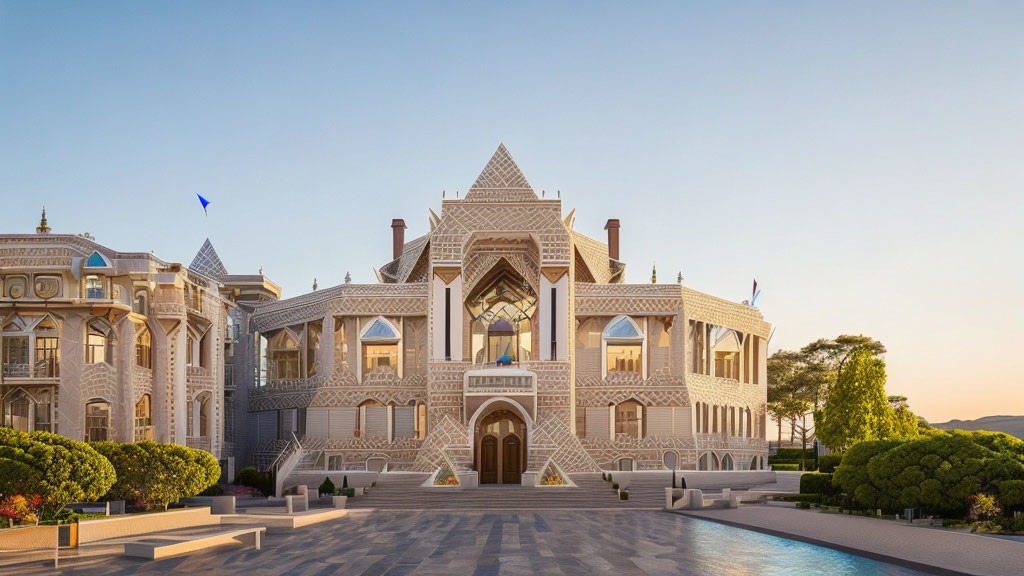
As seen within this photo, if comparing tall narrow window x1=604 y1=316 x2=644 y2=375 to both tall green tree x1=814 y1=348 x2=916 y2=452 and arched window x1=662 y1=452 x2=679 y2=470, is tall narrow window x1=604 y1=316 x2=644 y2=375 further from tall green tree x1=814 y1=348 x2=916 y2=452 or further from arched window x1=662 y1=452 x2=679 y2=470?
tall green tree x1=814 y1=348 x2=916 y2=452

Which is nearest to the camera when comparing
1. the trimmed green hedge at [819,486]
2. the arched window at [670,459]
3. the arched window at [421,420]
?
the trimmed green hedge at [819,486]

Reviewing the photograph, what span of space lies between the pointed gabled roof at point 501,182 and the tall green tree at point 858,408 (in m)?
19.9

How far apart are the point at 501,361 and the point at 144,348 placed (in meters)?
19.0

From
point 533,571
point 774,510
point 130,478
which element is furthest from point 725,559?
point 130,478

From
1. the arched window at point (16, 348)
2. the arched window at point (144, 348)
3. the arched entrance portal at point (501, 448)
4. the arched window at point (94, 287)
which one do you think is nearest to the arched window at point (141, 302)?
the arched window at point (144, 348)

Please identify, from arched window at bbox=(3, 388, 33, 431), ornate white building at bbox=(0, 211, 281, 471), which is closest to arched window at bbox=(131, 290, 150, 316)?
ornate white building at bbox=(0, 211, 281, 471)

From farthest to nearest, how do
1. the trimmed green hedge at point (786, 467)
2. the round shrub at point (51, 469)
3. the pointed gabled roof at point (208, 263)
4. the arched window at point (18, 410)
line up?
1. the pointed gabled roof at point (208, 263)
2. the trimmed green hedge at point (786, 467)
3. the arched window at point (18, 410)
4. the round shrub at point (51, 469)

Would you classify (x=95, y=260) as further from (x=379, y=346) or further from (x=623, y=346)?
(x=623, y=346)

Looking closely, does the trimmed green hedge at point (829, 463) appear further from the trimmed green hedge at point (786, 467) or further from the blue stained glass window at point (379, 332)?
the blue stained glass window at point (379, 332)

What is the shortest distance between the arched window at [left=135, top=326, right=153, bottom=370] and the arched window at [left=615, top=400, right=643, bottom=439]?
1038 inches

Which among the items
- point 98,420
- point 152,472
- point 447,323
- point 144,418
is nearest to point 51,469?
point 152,472

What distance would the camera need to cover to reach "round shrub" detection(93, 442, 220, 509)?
36.8 meters

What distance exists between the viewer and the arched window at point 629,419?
60.1 meters

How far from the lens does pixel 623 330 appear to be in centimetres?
6056
